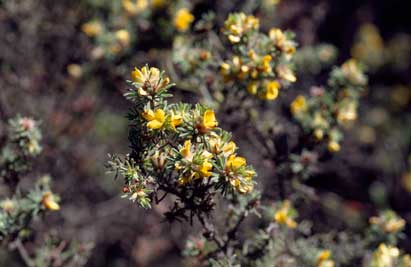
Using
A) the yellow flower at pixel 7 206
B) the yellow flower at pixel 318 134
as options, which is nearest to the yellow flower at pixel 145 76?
the yellow flower at pixel 7 206

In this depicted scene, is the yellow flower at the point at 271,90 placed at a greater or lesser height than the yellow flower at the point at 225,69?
lesser

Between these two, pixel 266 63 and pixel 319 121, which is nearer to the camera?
pixel 266 63

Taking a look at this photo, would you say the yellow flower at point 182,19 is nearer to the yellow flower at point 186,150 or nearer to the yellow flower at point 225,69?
the yellow flower at point 225,69

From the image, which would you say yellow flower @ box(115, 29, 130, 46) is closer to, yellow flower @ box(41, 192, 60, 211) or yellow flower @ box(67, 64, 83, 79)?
yellow flower @ box(67, 64, 83, 79)

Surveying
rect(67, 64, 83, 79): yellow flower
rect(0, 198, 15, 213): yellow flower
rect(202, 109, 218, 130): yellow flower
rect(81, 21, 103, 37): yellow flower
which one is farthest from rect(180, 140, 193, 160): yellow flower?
rect(67, 64, 83, 79): yellow flower

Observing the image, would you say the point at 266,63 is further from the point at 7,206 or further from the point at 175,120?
the point at 7,206

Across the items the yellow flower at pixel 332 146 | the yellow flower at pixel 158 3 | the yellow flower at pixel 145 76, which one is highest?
the yellow flower at pixel 158 3

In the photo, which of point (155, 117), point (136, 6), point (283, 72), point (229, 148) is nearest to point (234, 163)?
point (229, 148)
